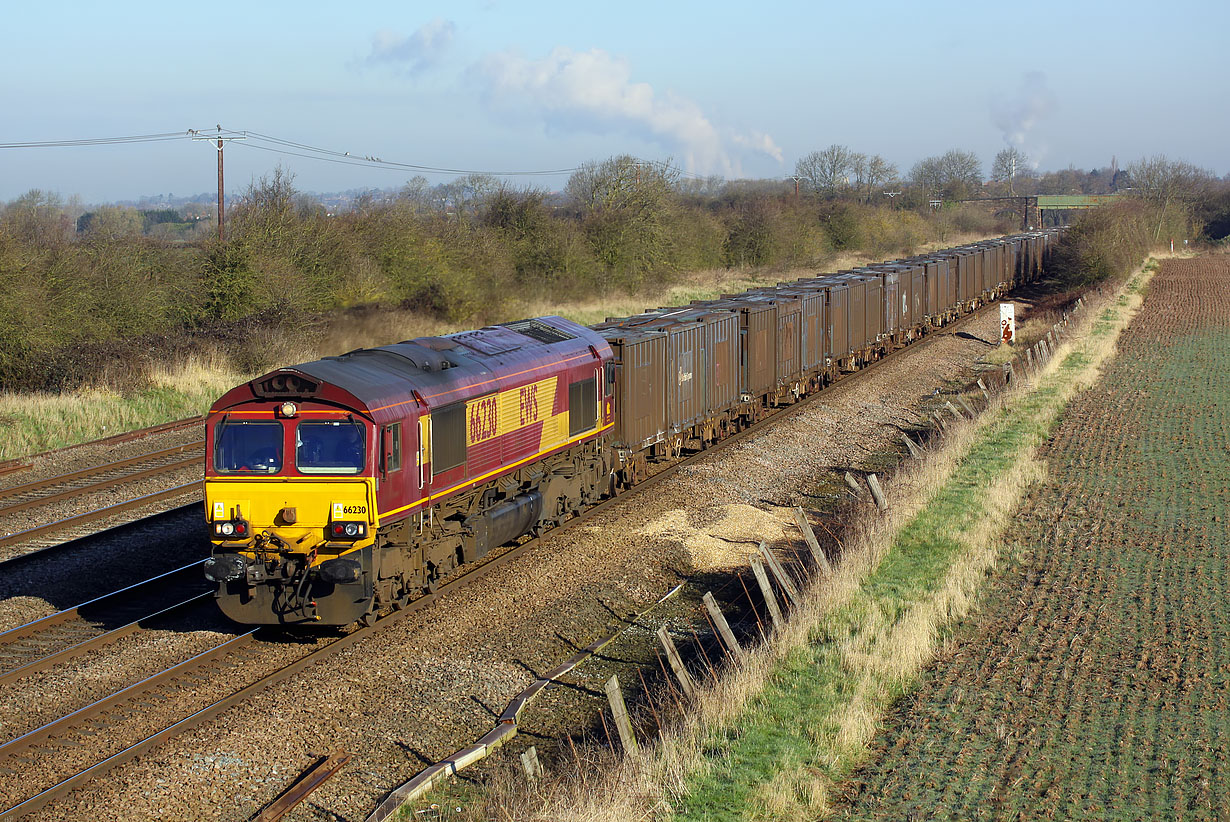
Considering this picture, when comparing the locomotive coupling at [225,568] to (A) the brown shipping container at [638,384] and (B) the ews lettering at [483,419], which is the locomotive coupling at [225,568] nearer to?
(B) the ews lettering at [483,419]

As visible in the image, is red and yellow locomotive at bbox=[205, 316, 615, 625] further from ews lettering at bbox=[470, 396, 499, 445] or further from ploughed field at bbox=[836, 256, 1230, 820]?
ploughed field at bbox=[836, 256, 1230, 820]

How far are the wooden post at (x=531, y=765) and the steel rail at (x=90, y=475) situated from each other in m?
13.5

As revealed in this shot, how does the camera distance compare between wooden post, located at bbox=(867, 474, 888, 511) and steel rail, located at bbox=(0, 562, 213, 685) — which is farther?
wooden post, located at bbox=(867, 474, 888, 511)

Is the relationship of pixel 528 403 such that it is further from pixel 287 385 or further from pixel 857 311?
pixel 857 311

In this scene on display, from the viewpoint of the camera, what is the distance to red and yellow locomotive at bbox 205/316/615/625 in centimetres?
1206

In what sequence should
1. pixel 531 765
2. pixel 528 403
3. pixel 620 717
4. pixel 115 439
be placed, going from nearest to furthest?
pixel 531 765
pixel 620 717
pixel 528 403
pixel 115 439

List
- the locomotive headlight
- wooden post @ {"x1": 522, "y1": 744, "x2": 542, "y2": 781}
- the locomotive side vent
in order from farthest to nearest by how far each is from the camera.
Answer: the locomotive side vent
the locomotive headlight
wooden post @ {"x1": 522, "y1": 744, "x2": 542, "y2": 781}

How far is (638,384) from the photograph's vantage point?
782 inches

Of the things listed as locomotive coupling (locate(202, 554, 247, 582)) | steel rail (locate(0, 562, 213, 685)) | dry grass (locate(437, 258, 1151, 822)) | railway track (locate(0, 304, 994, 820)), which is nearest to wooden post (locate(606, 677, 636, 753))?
dry grass (locate(437, 258, 1151, 822))

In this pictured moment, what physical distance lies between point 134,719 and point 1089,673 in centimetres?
1000

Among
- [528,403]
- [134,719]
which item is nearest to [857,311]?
[528,403]

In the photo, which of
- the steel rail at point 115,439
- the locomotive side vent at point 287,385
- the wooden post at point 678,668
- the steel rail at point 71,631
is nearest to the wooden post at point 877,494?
the wooden post at point 678,668

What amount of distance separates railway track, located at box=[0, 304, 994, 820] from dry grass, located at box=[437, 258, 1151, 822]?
142 inches

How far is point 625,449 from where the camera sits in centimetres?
1972
